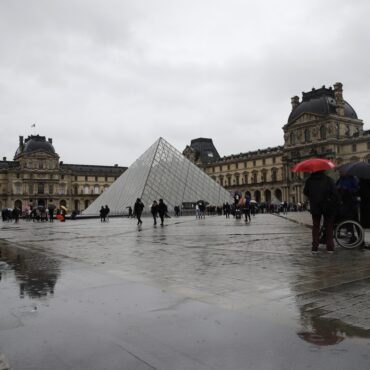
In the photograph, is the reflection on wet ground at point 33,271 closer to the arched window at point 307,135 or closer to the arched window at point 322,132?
the arched window at point 322,132

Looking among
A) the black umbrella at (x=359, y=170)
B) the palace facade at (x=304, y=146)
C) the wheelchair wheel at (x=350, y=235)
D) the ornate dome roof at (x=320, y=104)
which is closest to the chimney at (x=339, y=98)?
the palace facade at (x=304, y=146)

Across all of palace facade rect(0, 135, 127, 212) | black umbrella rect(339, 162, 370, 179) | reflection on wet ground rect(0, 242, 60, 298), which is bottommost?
reflection on wet ground rect(0, 242, 60, 298)

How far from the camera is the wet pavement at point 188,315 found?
2.29 metres

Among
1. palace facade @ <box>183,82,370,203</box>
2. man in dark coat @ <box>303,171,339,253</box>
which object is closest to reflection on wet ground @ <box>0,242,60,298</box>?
man in dark coat @ <box>303,171,339,253</box>

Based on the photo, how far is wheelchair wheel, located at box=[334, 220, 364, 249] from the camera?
749 centimetres

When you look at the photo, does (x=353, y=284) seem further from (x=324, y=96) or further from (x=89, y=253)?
(x=324, y=96)

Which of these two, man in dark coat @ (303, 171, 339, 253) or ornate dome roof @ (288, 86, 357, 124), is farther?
ornate dome roof @ (288, 86, 357, 124)

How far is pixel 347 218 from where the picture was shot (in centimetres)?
829

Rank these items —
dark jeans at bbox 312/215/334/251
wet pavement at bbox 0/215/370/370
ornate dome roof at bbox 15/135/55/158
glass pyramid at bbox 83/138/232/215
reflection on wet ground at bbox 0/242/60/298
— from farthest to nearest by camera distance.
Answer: ornate dome roof at bbox 15/135/55/158, glass pyramid at bbox 83/138/232/215, dark jeans at bbox 312/215/334/251, reflection on wet ground at bbox 0/242/60/298, wet pavement at bbox 0/215/370/370

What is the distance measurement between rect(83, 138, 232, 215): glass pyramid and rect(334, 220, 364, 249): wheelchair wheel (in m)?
27.6

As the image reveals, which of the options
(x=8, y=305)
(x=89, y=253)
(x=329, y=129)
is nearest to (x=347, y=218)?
(x=89, y=253)

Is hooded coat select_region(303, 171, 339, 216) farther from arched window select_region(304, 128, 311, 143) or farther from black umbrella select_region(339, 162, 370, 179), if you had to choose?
arched window select_region(304, 128, 311, 143)

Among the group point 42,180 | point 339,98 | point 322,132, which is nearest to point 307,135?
point 322,132

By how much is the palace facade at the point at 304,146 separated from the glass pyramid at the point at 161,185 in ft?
72.8
